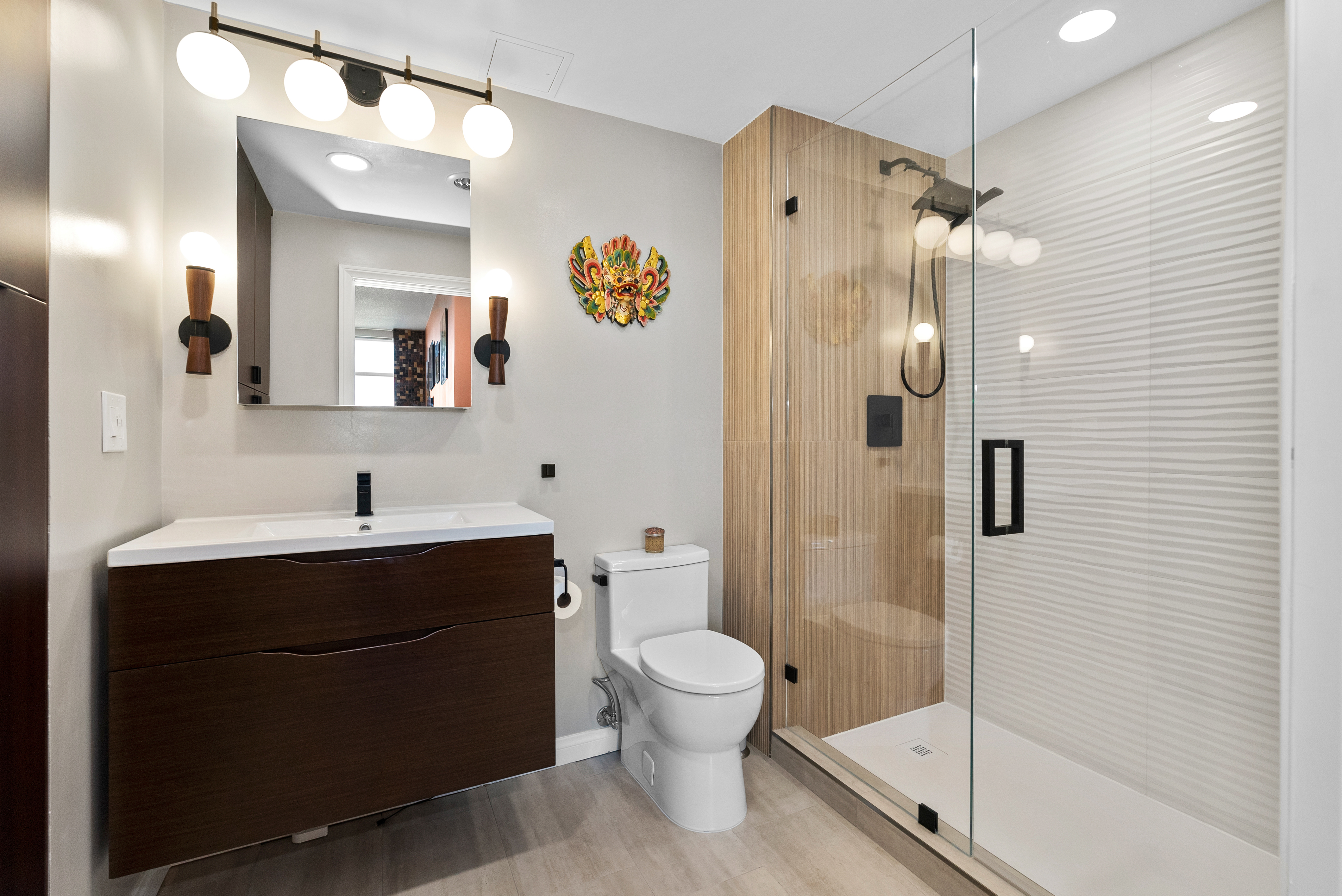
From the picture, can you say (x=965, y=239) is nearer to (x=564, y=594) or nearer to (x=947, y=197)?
(x=947, y=197)

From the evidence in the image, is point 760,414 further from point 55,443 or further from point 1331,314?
point 55,443

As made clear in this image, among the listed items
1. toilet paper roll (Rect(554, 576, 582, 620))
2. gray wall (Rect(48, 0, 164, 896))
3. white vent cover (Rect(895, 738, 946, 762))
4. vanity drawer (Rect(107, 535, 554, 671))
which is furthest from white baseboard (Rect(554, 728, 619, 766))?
gray wall (Rect(48, 0, 164, 896))

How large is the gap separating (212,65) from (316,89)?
0.75 feet

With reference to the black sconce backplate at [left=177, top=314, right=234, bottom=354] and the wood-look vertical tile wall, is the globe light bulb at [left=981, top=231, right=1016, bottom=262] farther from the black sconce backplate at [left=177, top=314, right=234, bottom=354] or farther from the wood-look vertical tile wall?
the black sconce backplate at [left=177, top=314, right=234, bottom=354]

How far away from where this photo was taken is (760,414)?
2.17m

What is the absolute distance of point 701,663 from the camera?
1816 mm

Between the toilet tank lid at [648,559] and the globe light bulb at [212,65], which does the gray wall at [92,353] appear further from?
the toilet tank lid at [648,559]

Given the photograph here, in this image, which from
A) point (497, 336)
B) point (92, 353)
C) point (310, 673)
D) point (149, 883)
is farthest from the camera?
point (497, 336)

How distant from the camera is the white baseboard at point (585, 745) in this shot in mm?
2109

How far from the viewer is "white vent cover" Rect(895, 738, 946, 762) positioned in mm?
1752

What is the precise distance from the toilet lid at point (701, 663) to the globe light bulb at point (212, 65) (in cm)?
191

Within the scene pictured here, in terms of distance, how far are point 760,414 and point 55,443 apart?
1.78 metres

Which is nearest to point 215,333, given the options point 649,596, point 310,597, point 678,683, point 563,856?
point 310,597

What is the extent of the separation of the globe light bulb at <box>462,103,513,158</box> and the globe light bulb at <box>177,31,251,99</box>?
57cm
